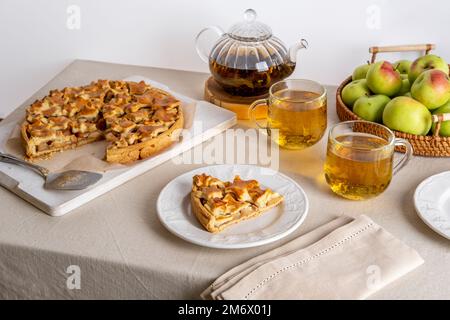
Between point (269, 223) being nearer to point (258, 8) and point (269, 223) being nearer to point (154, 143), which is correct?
point (154, 143)

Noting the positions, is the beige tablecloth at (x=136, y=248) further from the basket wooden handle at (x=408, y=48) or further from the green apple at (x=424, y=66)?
the basket wooden handle at (x=408, y=48)

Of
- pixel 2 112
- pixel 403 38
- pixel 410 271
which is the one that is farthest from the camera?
pixel 2 112

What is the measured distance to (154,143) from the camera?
129 centimetres

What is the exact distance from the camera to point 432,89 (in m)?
1.27

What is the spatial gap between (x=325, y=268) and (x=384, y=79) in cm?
52

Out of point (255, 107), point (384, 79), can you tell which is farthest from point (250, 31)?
point (384, 79)

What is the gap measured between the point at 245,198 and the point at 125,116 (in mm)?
398

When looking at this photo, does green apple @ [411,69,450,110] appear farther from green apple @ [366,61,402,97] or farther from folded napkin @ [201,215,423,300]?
folded napkin @ [201,215,423,300]

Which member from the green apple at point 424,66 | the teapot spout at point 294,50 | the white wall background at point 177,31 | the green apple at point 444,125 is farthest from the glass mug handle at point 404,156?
the white wall background at point 177,31

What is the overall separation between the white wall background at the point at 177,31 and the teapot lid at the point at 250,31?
0.18m

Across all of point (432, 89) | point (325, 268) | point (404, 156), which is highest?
point (432, 89)

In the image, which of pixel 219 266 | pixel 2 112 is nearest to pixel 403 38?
pixel 219 266

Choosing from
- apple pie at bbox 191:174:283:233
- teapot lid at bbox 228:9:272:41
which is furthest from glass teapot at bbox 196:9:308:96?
apple pie at bbox 191:174:283:233

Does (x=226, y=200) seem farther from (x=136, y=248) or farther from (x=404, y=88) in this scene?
(x=404, y=88)
